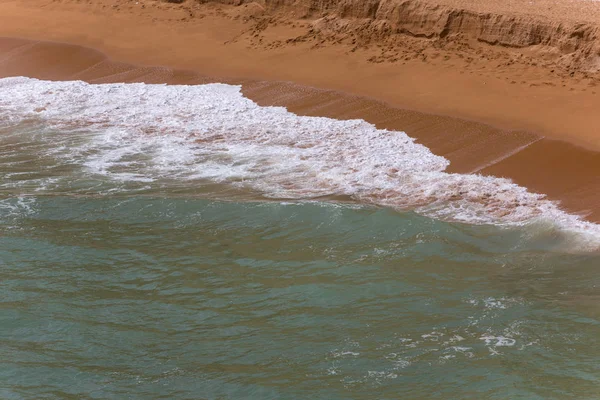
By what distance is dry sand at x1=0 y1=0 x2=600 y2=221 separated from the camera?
32.4ft

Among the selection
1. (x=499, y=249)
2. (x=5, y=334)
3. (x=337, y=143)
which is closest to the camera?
(x=5, y=334)

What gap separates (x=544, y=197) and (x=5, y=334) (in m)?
5.28

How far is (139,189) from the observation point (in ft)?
30.6

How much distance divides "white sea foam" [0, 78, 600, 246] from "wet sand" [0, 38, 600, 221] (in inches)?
8.8

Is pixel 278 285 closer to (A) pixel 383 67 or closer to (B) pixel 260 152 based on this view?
(B) pixel 260 152

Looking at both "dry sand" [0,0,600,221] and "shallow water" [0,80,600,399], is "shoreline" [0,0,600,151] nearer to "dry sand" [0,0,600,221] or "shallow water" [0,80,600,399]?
"dry sand" [0,0,600,221]

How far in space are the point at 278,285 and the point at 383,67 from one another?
5956 millimetres

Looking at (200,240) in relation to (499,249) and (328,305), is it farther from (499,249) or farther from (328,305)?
(499,249)

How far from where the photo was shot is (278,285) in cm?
703

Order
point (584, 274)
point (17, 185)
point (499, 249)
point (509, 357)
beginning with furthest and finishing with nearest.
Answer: point (17, 185) → point (499, 249) → point (584, 274) → point (509, 357)

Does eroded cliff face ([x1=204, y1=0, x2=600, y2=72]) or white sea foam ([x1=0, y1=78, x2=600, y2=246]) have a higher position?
eroded cliff face ([x1=204, y1=0, x2=600, y2=72])

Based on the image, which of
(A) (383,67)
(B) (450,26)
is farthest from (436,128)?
(B) (450,26)

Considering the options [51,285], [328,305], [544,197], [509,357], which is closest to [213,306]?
[328,305]

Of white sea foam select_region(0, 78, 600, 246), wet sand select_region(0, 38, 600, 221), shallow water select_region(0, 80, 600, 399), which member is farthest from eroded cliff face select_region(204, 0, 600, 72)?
shallow water select_region(0, 80, 600, 399)
